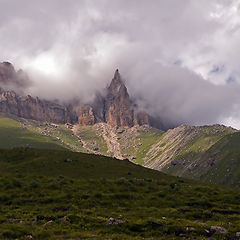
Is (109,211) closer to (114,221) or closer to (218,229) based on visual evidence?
(114,221)

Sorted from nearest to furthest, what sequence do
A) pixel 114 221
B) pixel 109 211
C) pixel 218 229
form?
pixel 218 229, pixel 114 221, pixel 109 211

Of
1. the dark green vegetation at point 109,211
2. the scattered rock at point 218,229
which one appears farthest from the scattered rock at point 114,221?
the scattered rock at point 218,229

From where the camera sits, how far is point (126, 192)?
1554 inches

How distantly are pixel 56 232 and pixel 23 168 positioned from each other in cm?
5596

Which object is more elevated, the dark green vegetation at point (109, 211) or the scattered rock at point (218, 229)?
the scattered rock at point (218, 229)

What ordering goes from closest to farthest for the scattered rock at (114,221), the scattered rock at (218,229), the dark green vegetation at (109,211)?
the dark green vegetation at (109,211) → the scattered rock at (218,229) → the scattered rock at (114,221)

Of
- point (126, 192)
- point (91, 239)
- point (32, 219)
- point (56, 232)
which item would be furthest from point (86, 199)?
point (91, 239)

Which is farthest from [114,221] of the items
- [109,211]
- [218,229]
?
Answer: [218,229]

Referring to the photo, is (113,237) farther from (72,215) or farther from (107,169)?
(107,169)

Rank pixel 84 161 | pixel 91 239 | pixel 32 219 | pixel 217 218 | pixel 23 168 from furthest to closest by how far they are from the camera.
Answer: pixel 84 161 < pixel 23 168 < pixel 217 218 < pixel 32 219 < pixel 91 239

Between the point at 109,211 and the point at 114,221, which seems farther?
the point at 109,211

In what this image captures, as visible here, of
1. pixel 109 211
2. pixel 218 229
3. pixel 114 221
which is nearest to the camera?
pixel 218 229

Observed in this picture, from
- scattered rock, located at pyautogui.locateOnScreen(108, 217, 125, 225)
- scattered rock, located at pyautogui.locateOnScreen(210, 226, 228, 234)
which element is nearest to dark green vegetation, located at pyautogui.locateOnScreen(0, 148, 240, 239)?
scattered rock, located at pyautogui.locateOnScreen(108, 217, 125, 225)

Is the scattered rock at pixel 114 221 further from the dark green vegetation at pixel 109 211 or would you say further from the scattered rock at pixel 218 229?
the scattered rock at pixel 218 229
